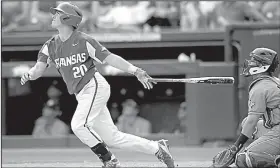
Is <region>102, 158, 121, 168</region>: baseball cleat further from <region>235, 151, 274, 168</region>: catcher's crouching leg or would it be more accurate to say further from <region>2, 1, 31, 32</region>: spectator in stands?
<region>2, 1, 31, 32</region>: spectator in stands

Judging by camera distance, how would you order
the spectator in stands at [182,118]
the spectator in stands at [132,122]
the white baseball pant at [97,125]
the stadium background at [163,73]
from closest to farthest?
1. the white baseball pant at [97,125]
2. the stadium background at [163,73]
3. the spectator in stands at [182,118]
4. the spectator in stands at [132,122]

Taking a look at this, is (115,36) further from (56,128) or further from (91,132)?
(91,132)

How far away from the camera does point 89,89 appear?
17.5ft

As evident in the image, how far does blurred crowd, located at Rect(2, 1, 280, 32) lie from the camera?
9.19 meters

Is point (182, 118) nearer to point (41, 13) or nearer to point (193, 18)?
point (193, 18)

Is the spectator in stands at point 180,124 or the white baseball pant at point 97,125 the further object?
the spectator in stands at point 180,124

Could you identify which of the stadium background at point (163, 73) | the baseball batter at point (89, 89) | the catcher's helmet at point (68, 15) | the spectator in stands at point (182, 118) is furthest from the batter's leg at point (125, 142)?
the spectator in stands at point (182, 118)

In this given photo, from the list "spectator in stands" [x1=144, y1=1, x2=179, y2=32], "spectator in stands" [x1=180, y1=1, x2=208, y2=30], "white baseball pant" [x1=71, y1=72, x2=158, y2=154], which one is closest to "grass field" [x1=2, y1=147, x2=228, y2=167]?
"white baseball pant" [x1=71, y1=72, x2=158, y2=154]

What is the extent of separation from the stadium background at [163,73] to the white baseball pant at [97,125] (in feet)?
9.98

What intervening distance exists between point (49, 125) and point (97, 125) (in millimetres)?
3630

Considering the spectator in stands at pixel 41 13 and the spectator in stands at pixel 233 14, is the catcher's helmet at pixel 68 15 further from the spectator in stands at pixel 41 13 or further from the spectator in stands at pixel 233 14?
the spectator in stands at pixel 233 14

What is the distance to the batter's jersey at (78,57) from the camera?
526 centimetres

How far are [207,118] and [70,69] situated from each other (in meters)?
3.42

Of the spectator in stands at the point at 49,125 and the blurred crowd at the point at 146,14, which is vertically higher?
the blurred crowd at the point at 146,14
